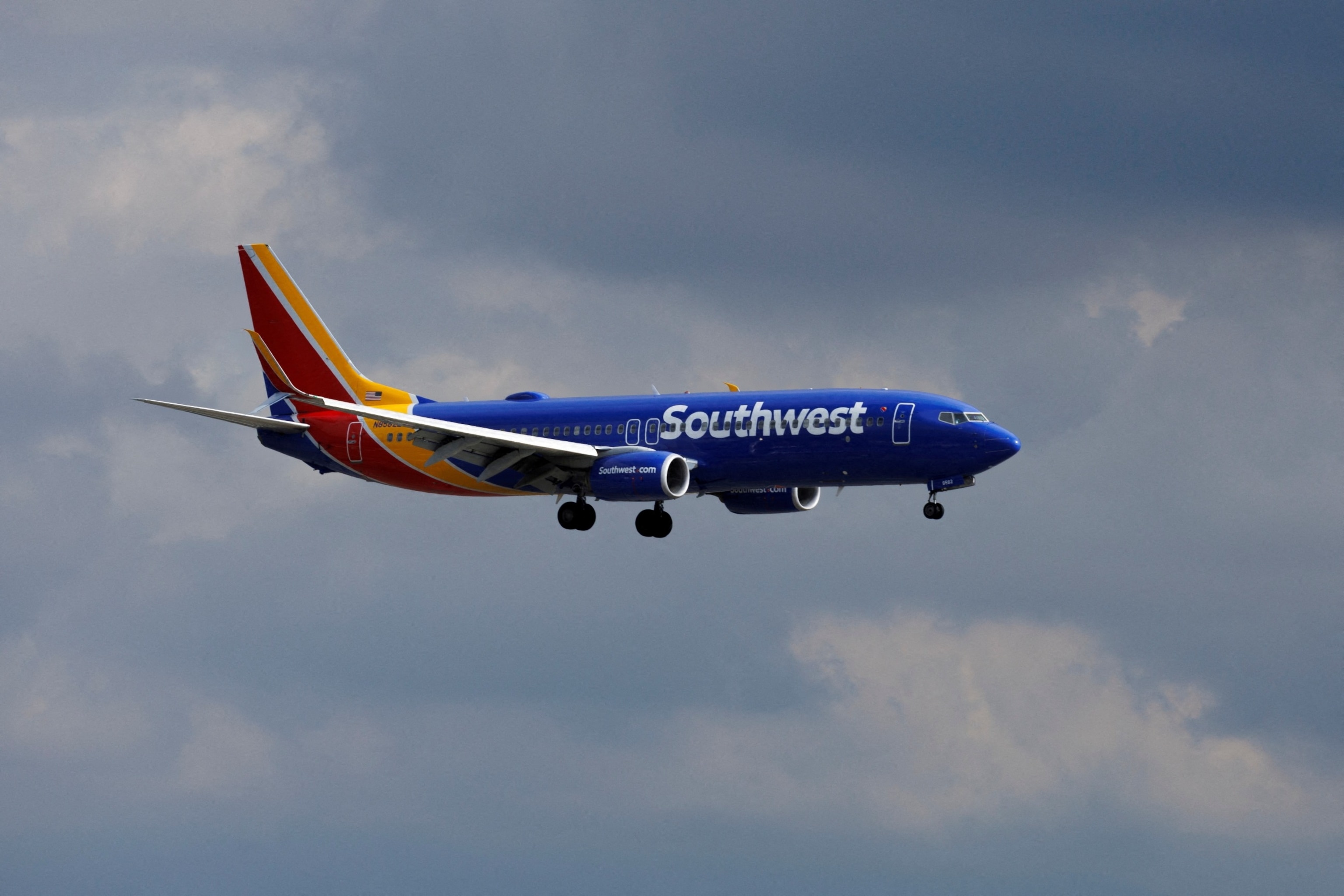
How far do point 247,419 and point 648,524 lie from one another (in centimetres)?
1964

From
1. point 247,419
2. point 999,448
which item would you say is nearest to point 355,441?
point 247,419

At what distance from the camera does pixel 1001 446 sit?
249 ft

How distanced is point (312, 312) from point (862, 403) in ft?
108

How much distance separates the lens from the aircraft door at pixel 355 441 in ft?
295

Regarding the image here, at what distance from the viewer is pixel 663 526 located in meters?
86.0

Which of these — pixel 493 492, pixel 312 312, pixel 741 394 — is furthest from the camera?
pixel 312 312

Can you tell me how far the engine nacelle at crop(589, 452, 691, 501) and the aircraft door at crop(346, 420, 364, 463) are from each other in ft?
51.2

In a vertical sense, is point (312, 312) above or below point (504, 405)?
above

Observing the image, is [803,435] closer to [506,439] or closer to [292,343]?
[506,439]

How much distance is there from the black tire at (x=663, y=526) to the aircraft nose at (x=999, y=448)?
1675 cm

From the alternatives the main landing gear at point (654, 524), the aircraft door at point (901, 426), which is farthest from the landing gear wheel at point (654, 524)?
the aircraft door at point (901, 426)

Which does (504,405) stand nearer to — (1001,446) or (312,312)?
(312,312)

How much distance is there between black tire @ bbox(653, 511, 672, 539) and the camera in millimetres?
85875

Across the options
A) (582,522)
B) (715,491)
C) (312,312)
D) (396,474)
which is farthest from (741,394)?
(312,312)
